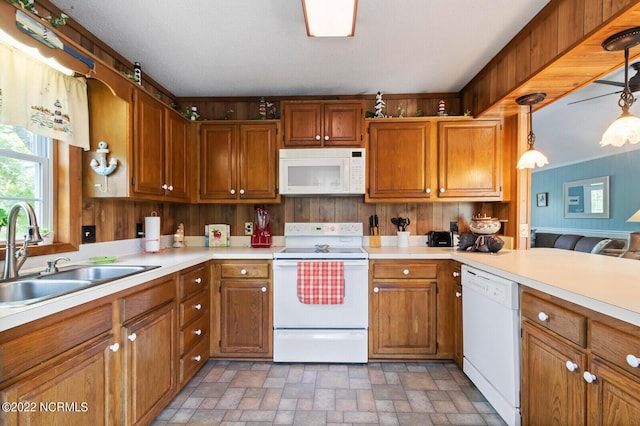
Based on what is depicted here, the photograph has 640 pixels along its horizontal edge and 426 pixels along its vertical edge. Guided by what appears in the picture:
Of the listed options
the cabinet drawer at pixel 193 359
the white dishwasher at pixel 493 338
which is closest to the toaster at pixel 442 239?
the white dishwasher at pixel 493 338

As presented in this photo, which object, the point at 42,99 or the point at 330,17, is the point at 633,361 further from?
the point at 42,99

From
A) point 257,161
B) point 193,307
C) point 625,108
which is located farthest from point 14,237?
point 625,108

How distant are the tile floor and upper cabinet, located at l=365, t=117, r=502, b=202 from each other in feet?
4.72

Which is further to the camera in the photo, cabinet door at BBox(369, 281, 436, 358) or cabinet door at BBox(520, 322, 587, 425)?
cabinet door at BBox(369, 281, 436, 358)

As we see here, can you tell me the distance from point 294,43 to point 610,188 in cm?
616

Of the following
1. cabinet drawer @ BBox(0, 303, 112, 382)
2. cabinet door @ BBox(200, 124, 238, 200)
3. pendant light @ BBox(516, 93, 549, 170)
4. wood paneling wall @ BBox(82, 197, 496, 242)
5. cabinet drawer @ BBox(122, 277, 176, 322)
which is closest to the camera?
cabinet drawer @ BBox(0, 303, 112, 382)

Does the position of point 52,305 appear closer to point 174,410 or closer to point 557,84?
point 174,410

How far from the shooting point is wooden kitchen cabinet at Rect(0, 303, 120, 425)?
905 millimetres

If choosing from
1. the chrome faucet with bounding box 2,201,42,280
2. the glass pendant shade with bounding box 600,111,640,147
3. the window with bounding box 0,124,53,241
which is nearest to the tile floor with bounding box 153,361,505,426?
the chrome faucet with bounding box 2,201,42,280

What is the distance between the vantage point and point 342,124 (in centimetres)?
260

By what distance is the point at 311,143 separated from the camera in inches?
103

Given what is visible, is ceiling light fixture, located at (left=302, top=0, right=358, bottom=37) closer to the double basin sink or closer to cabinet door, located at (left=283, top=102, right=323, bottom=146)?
cabinet door, located at (left=283, top=102, right=323, bottom=146)

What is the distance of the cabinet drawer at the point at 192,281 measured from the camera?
75.8 inches

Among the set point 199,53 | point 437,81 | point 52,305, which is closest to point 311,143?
point 199,53
